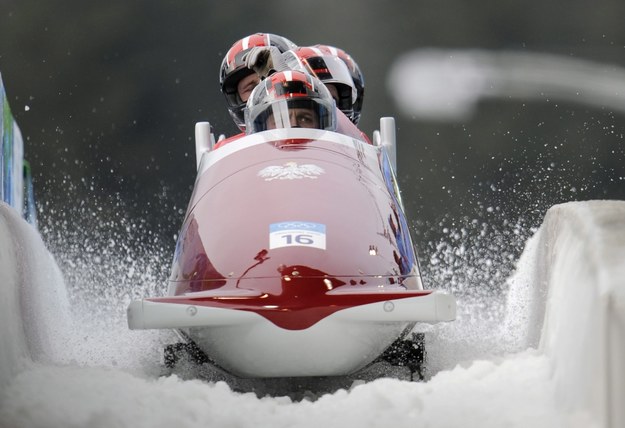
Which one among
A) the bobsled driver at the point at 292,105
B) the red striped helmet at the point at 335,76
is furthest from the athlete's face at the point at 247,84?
the bobsled driver at the point at 292,105

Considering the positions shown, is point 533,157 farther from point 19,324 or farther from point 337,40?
point 19,324

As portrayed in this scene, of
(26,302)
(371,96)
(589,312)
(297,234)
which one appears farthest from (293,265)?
(371,96)

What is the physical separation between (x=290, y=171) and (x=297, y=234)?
1.39ft

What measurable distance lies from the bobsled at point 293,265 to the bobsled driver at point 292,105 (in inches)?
3.6

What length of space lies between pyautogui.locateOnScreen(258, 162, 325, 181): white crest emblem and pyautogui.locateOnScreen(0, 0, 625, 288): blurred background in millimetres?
3638

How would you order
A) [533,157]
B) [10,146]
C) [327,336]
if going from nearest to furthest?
[327,336], [10,146], [533,157]

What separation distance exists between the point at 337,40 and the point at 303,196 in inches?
174

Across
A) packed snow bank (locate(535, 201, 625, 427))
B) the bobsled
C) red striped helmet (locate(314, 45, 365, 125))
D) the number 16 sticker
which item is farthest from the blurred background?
packed snow bank (locate(535, 201, 625, 427))

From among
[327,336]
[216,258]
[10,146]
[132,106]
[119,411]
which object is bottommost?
[119,411]

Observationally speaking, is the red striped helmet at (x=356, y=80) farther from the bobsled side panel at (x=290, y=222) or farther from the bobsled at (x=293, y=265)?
the bobsled side panel at (x=290, y=222)

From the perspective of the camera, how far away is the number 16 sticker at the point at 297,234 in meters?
3.18

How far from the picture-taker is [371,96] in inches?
300

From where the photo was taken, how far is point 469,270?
6.31 m

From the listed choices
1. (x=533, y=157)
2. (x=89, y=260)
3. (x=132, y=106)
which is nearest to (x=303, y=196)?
(x=89, y=260)
